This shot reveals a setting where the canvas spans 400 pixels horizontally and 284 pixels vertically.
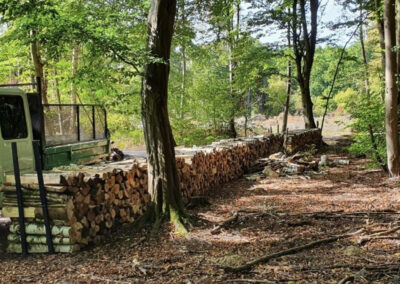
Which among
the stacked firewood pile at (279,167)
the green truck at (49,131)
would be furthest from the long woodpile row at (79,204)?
the stacked firewood pile at (279,167)

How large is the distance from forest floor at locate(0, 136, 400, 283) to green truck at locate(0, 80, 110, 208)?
2.31 meters

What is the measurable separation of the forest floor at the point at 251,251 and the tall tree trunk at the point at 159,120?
438 millimetres

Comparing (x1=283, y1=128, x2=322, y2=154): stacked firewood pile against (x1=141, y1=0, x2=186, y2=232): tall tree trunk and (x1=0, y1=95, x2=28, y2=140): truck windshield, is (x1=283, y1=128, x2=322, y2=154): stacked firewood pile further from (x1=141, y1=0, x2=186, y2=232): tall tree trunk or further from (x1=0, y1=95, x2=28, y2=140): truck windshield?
(x1=0, y1=95, x2=28, y2=140): truck windshield

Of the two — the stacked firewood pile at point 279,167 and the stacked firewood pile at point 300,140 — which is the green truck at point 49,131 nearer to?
the stacked firewood pile at point 279,167

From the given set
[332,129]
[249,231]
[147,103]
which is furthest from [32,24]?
[332,129]

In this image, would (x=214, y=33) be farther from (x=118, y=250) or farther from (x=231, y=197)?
(x=118, y=250)

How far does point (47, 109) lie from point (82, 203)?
6354 mm

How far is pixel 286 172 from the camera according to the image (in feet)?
35.3

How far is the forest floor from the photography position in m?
3.60

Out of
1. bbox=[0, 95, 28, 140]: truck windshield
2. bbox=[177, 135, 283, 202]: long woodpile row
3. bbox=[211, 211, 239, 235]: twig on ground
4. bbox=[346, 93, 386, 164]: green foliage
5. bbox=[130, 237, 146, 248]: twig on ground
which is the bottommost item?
bbox=[130, 237, 146, 248]: twig on ground

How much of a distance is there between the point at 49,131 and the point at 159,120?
5.33 m

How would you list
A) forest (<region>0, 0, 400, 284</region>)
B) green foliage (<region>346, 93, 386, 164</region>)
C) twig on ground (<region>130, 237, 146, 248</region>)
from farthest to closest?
1. green foliage (<region>346, 93, 386, 164</region>)
2. twig on ground (<region>130, 237, 146, 248</region>)
3. forest (<region>0, 0, 400, 284</region>)

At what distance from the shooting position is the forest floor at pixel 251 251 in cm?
360

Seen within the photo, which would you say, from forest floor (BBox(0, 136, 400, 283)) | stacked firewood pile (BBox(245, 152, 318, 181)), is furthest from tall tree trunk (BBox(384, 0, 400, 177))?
stacked firewood pile (BBox(245, 152, 318, 181))
